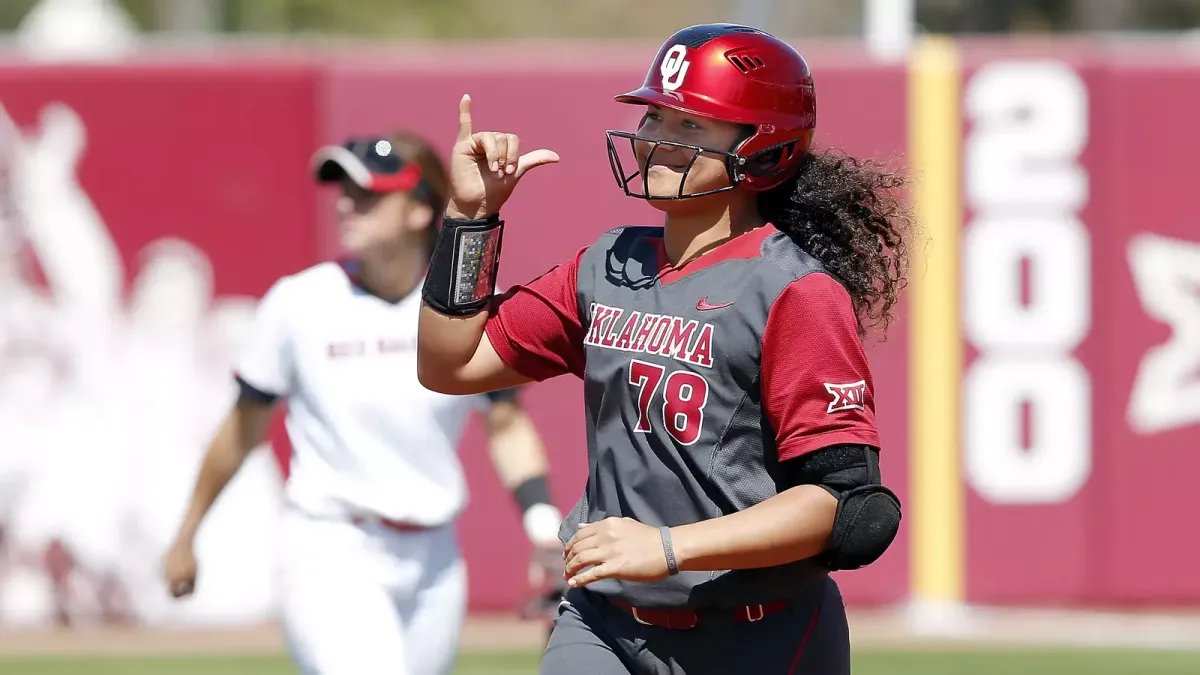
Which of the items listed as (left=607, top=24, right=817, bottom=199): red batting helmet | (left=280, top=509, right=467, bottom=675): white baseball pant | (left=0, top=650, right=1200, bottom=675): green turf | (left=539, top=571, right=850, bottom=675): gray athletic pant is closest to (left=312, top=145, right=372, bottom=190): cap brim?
(left=280, top=509, right=467, bottom=675): white baseball pant

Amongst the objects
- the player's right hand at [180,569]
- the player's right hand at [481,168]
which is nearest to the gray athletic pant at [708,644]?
the player's right hand at [481,168]

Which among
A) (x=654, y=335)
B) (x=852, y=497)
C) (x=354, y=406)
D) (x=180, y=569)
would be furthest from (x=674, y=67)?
(x=180, y=569)

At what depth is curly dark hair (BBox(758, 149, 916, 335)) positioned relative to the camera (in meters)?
3.61

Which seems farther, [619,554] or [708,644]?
[708,644]

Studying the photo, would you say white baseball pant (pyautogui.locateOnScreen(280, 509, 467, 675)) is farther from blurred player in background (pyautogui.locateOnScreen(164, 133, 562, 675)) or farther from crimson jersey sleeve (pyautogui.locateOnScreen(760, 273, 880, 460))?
crimson jersey sleeve (pyautogui.locateOnScreen(760, 273, 880, 460))

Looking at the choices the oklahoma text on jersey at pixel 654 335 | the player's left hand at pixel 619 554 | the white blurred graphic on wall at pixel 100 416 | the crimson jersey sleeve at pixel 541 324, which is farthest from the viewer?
the white blurred graphic on wall at pixel 100 416

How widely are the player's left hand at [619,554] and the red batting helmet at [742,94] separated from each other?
0.73 meters

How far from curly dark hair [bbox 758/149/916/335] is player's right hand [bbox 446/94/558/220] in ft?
1.65

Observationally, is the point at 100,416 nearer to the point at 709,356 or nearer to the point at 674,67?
the point at 674,67

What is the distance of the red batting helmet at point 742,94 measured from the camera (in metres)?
3.51

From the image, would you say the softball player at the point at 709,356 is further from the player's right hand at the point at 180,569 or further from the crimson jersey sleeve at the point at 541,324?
the player's right hand at the point at 180,569

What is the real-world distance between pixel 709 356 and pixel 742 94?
1.74ft

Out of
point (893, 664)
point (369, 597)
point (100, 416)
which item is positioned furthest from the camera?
point (100, 416)

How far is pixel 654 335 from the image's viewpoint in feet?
11.3
